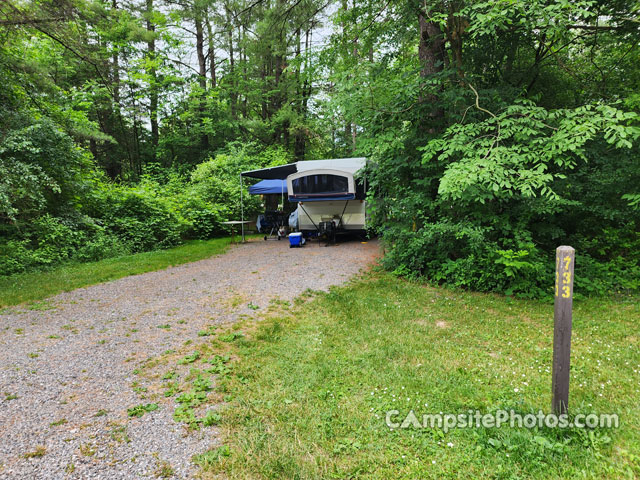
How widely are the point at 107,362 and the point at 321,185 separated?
695 cm

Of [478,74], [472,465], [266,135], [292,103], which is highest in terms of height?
[292,103]

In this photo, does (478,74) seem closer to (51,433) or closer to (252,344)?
(252,344)

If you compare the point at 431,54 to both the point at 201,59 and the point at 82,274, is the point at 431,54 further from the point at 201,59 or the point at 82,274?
the point at 201,59

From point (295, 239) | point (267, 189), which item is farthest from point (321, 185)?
point (267, 189)

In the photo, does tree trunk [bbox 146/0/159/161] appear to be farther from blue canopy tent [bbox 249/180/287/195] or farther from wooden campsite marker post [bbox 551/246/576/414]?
wooden campsite marker post [bbox 551/246/576/414]

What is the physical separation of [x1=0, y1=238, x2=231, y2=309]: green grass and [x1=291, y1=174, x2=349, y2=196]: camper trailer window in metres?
2.84

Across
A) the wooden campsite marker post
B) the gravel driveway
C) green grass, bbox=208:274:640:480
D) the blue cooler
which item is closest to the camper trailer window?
the blue cooler

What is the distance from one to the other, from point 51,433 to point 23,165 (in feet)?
20.5

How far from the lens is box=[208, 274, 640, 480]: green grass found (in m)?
1.73

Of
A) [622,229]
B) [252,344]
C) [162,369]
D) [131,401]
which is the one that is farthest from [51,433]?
[622,229]

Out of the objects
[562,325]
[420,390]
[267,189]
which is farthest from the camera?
[267,189]

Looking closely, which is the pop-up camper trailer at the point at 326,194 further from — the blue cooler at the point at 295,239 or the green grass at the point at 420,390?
the green grass at the point at 420,390

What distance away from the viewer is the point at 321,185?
29.7ft

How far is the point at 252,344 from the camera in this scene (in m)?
3.26
